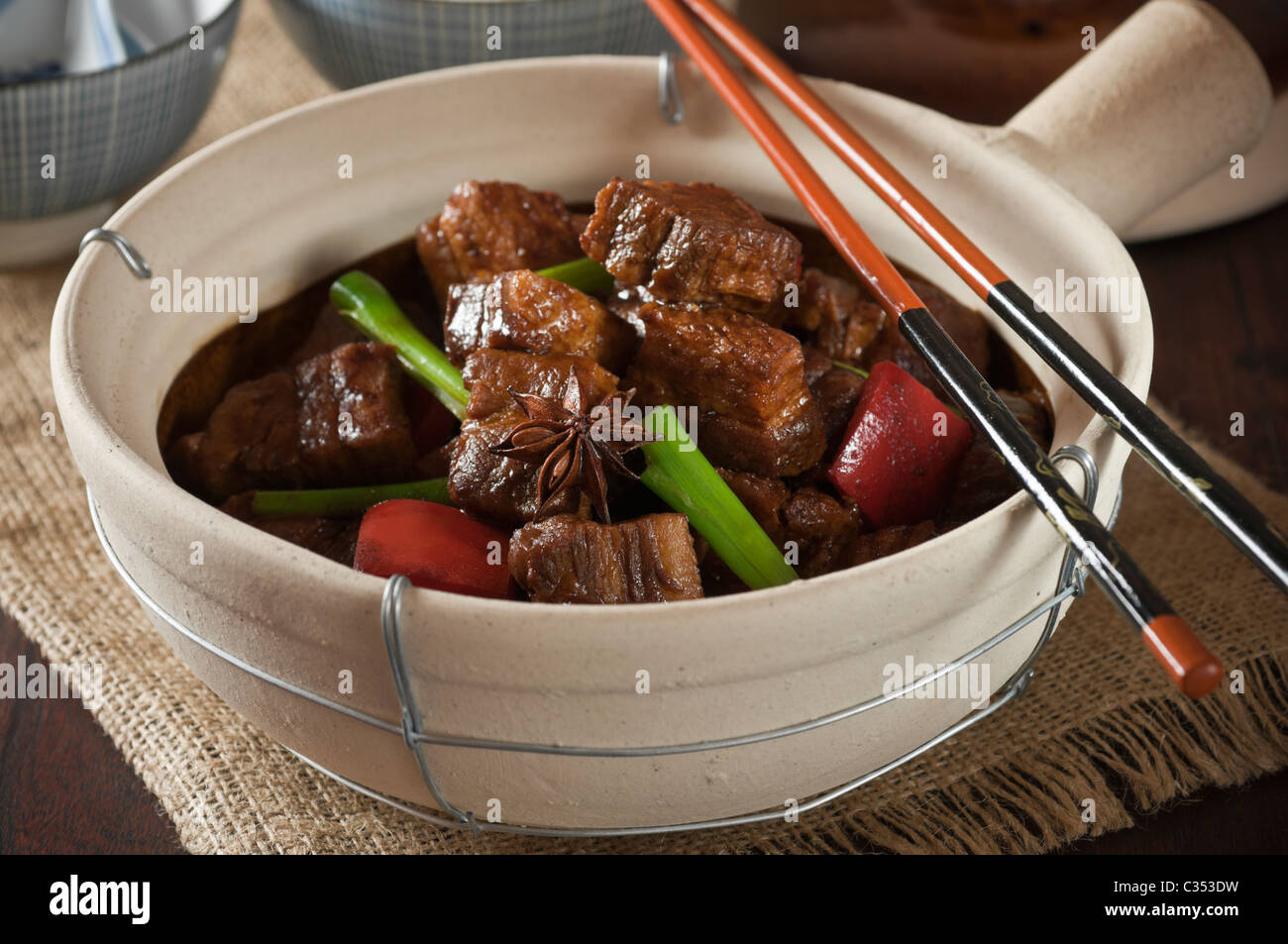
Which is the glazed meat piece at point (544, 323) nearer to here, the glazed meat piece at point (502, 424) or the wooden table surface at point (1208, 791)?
the glazed meat piece at point (502, 424)

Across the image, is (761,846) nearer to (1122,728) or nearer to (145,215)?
(1122,728)

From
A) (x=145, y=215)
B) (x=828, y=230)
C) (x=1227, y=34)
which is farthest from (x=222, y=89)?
(x=1227, y=34)

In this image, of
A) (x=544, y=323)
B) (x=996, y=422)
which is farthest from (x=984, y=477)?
(x=544, y=323)

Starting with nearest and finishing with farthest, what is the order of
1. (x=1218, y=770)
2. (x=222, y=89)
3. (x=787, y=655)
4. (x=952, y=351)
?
(x=787, y=655), (x=952, y=351), (x=1218, y=770), (x=222, y=89)

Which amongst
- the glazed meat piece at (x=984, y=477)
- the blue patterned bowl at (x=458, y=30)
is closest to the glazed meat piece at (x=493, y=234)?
the glazed meat piece at (x=984, y=477)

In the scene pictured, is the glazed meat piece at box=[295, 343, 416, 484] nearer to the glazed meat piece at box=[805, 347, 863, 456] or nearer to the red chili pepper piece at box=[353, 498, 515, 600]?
the red chili pepper piece at box=[353, 498, 515, 600]

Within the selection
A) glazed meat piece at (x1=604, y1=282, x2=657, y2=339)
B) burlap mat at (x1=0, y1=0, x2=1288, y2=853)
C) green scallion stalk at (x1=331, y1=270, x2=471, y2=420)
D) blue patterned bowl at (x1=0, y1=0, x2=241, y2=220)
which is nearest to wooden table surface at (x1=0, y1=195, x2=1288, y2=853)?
burlap mat at (x1=0, y1=0, x2=1288, y2=853)
